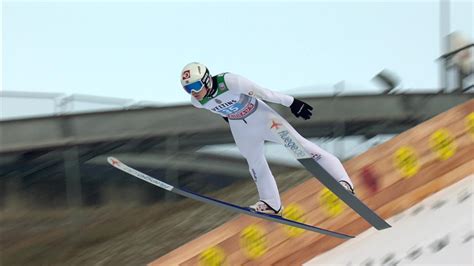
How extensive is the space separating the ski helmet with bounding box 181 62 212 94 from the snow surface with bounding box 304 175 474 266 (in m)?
2.39

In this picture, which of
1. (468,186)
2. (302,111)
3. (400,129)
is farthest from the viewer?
(400,129)

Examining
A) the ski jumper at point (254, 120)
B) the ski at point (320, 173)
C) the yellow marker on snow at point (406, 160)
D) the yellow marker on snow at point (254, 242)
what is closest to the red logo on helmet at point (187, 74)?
the ski jumper at point (254, 120)

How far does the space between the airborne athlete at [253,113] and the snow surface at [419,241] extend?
796mm

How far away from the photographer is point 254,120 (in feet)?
24.4

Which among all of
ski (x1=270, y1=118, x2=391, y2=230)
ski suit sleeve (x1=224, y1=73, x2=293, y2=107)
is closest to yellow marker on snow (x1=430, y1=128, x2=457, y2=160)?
ski (x1=270, y1=118, x2=391, y2=230)

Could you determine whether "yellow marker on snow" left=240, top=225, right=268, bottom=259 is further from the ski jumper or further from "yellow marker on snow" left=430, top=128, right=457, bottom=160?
"yellow marker on snow" left=430, top=128, right=457, bottom=160

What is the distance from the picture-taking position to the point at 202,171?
34.8 ft

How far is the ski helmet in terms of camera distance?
7064mm

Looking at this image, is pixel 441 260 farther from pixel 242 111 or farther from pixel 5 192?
pixel 5 192

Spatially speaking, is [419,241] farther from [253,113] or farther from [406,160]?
[253,113]

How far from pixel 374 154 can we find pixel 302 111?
1.45 meters

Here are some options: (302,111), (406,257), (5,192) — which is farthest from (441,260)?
(5,192)

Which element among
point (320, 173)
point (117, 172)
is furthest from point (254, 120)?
point (117, 172)

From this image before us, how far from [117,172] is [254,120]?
12.3 ft
